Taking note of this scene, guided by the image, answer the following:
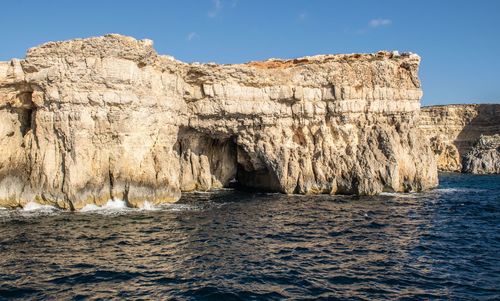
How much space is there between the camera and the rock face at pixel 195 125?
28422 mm

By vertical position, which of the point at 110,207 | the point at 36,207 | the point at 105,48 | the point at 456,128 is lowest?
the point at 110,207

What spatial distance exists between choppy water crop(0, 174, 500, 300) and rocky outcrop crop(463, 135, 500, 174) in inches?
2459

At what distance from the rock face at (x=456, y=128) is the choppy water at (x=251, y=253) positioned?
2748 inches

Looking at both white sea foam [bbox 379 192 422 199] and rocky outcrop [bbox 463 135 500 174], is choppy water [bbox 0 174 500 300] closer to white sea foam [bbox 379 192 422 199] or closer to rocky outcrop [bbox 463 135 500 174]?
white sea foam [bbox 379 192 422 199]

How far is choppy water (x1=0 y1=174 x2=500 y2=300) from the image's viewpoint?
14.3 m

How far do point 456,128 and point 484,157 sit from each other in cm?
1492

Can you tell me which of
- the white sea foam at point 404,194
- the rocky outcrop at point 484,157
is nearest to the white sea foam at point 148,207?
the white sea foam at point 404,194

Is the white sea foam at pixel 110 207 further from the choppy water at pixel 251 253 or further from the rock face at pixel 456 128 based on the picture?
the rock face at pixel 456 128

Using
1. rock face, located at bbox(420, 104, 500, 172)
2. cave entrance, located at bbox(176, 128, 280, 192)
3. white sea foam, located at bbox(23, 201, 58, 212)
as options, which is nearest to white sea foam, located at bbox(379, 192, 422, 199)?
cave entrance, located at bbox(176, 128, 280, 192)

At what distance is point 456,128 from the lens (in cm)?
9881

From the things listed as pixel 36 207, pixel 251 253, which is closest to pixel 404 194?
pixel 251 253

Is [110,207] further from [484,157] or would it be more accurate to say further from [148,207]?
[484,157]

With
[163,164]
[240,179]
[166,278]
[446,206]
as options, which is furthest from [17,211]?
[446,206]

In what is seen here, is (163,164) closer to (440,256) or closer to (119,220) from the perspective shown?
(119,220)
